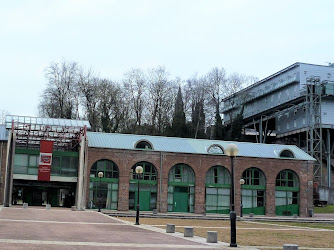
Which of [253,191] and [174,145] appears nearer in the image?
[174,145]

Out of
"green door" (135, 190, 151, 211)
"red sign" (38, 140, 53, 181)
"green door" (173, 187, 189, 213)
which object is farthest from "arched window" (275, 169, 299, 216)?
"red sign" (38, 140, 53, 181)

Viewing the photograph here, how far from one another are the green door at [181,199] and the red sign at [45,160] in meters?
12.5

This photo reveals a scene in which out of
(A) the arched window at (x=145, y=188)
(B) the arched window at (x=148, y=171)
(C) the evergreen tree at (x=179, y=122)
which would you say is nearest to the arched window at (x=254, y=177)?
(B) the arched window at (x=148, y=171)

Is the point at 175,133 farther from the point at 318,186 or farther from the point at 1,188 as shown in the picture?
the point at 1,188

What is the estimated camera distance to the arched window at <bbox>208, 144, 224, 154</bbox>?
4875 cm

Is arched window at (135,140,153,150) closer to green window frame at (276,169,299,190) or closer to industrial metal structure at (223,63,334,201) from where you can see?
green window frame at (276,169,299,190)

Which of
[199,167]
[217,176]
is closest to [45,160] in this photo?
[199,167]

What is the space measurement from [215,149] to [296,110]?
28871 millimetres

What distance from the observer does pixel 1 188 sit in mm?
43875

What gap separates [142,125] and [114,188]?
29.7 metres

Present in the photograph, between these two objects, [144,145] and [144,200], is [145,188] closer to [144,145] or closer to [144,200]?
[144,200]

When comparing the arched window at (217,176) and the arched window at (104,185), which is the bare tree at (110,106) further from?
the arched window at (217,176)

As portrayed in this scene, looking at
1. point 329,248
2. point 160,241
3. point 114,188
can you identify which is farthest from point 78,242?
point 114,188

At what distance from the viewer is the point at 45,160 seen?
44625 mm
